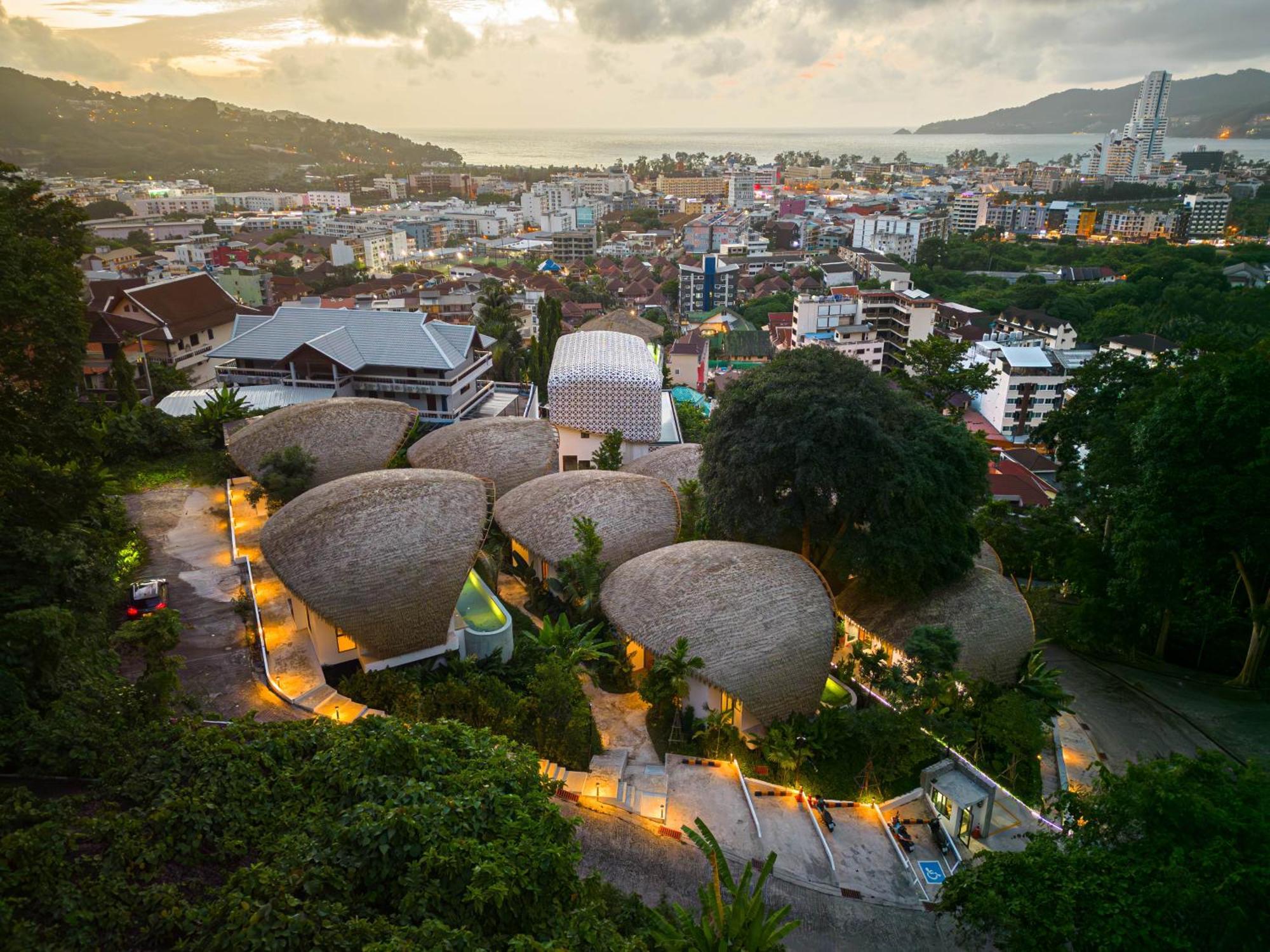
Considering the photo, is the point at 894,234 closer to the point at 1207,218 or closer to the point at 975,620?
the point at 1207,218

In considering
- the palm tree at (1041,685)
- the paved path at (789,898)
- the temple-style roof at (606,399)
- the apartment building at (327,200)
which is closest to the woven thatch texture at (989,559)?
the palm tree at (1041,685)

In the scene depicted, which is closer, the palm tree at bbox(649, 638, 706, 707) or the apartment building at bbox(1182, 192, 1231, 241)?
the palm tree at bbox(649, 638, 706, 707)

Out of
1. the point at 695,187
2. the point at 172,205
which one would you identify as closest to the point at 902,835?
the point at 172,205

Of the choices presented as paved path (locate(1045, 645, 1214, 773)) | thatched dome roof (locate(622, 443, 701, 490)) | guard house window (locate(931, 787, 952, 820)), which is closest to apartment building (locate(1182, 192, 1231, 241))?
thatched dome roof (locate(622, 443, 701, 490))

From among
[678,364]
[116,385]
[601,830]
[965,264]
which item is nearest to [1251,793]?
[601,830]

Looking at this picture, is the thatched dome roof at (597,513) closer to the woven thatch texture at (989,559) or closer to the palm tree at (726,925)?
the woven thatch texture at (989,559)

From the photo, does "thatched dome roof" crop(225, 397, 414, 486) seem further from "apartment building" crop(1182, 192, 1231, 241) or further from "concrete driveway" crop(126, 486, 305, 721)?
"apartment building" crop(1182, 192, 1231, 241)

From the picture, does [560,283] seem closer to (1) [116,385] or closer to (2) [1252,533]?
(1) [116,385]
